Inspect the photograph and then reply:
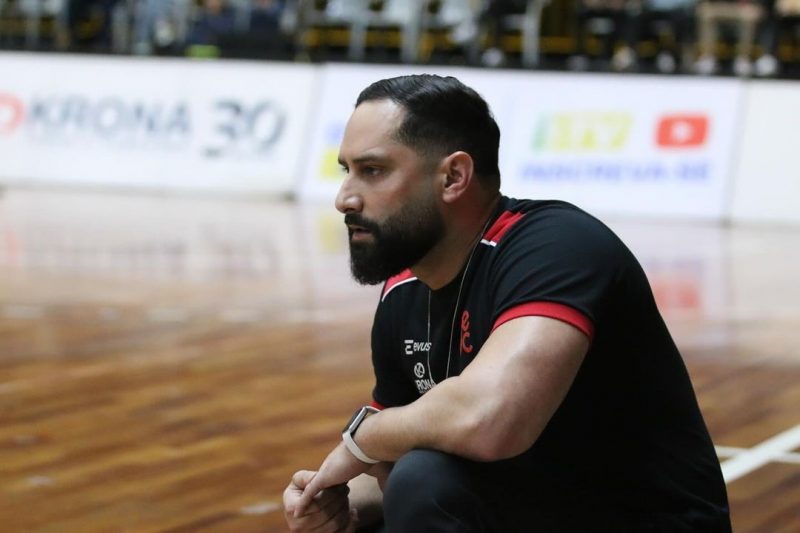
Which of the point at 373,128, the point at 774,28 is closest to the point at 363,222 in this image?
the point at 373,128

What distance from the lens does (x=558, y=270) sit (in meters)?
2.80

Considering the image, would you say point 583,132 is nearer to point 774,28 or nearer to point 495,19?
point 774,28

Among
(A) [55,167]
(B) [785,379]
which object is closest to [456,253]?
(B) [785,379]

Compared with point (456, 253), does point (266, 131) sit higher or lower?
lower

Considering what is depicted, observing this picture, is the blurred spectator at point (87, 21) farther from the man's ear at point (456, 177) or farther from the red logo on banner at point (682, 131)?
the man's ear at point (456, 177)

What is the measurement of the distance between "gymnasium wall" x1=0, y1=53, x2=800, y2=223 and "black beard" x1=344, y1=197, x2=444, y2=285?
10.7 meters

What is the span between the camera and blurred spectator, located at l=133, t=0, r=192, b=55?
Answer: 63.8 feet

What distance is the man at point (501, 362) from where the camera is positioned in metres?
2.75

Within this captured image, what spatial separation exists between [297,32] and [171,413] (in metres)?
12.9

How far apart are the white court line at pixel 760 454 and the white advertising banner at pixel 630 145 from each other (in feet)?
25.8

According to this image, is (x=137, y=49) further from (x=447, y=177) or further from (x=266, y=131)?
(x=447, y=177)

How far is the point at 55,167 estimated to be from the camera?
16.2m

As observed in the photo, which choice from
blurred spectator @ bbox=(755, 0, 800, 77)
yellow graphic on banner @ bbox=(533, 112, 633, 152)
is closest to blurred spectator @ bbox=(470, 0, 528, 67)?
blurred spectator @ bbox=(755, 0, 800, 77)

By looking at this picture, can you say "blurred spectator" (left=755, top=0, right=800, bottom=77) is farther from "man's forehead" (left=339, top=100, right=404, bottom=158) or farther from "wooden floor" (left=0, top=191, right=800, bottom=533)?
"man's forehead" (left=339, top=100, right=404, bottom=158)
